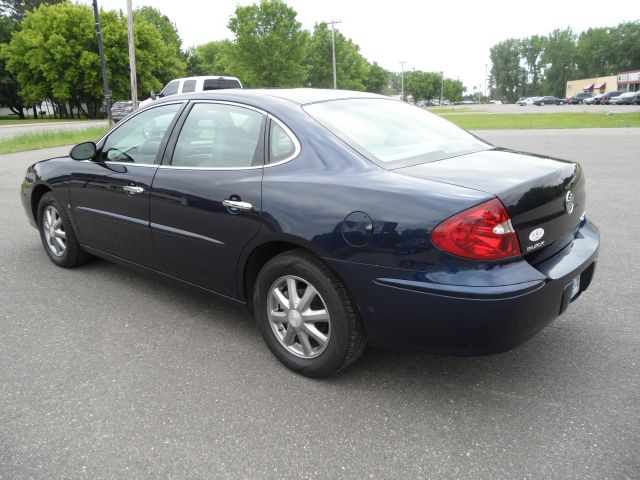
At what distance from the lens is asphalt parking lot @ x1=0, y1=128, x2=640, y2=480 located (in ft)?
7.32

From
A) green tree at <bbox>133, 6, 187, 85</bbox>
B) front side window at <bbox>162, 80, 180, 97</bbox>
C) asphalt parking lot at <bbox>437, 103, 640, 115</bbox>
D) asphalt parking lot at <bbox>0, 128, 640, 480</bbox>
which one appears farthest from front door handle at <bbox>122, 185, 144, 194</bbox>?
green tree at <bbox>133, 6, 187, 85</bbox>

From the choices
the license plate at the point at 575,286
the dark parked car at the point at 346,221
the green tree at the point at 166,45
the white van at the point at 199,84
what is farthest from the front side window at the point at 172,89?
the green tree at the point at 166,45

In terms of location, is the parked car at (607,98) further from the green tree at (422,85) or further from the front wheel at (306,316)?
the green tree at (422,85)

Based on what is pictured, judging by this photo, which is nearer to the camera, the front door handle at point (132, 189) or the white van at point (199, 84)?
the front door handle at point (132, 189)

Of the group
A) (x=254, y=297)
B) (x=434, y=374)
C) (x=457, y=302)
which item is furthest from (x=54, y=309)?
(x=457, y=302)

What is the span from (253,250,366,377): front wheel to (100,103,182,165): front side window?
1384 mm

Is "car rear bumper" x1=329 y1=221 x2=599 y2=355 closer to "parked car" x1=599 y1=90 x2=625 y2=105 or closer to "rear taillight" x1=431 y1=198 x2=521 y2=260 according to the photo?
"rear taillight" x1=431 y1=198 x2=521 y2=260

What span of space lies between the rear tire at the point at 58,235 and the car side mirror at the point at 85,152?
63 centimetres

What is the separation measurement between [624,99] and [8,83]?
217 ft

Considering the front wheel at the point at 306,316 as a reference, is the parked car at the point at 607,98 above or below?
above

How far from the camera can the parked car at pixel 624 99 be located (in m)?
54.4

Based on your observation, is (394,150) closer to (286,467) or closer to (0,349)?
(286,467)

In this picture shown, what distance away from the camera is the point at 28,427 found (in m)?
2.50

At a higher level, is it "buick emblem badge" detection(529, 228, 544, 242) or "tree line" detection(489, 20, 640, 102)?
"tree line" detection(489, 20, 640, 102)
